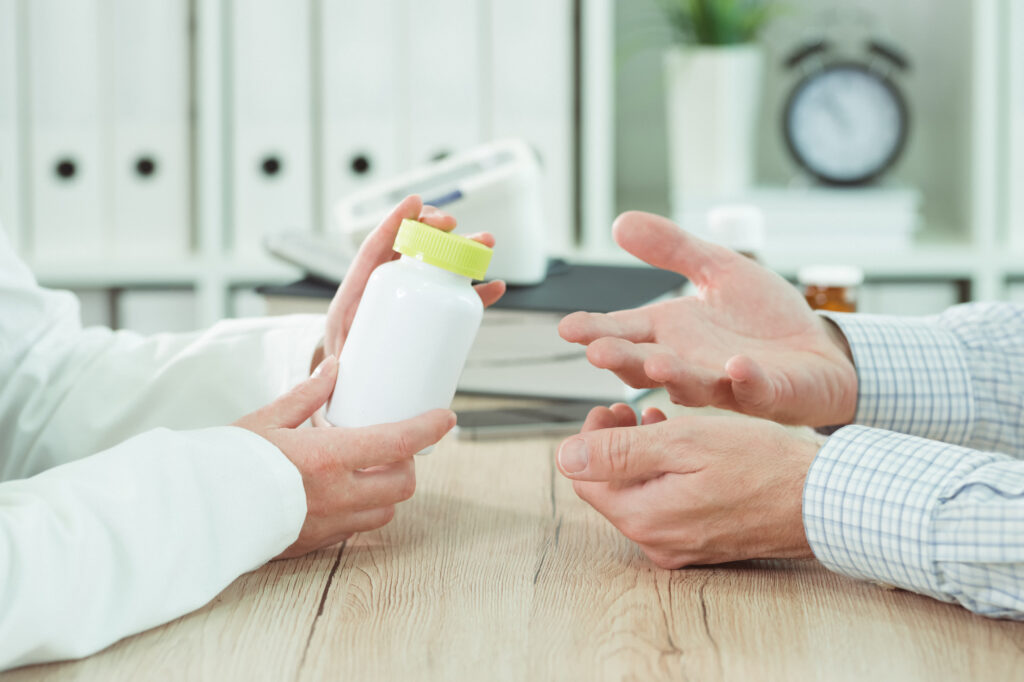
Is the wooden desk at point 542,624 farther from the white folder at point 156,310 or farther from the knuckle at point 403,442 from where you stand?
the white folder at point 156,310

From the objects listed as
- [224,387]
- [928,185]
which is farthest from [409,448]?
[928,185]

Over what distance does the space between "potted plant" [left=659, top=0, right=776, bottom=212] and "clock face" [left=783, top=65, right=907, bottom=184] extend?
112 mm

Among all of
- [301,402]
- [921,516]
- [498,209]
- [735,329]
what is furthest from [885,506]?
[498,209]

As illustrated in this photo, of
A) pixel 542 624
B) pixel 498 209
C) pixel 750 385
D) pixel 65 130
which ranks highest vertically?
pixel 65 130

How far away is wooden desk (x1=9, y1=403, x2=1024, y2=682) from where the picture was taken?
1.62 feet

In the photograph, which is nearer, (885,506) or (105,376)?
(885,506)

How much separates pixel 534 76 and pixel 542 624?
1262 millimetres

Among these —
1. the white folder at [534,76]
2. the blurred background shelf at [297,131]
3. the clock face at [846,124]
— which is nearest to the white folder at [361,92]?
the blurred background shelf at [297,131]

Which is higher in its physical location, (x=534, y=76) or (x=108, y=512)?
(x=534, y=76)

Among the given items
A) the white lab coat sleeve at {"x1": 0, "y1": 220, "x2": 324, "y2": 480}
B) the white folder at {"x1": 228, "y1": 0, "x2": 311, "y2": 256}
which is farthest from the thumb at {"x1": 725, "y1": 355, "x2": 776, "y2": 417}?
the white folder at {"x1": 228, "y1": 0, "x2": 311, "y2": 256}

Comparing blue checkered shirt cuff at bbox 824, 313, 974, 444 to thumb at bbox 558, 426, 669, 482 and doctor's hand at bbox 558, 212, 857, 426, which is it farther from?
thumb at bbox 558, 426, 669, 482

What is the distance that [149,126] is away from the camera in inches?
64.0

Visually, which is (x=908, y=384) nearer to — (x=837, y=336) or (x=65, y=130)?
(x=837, y=336)

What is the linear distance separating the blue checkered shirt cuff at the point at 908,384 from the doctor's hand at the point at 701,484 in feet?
0.80
